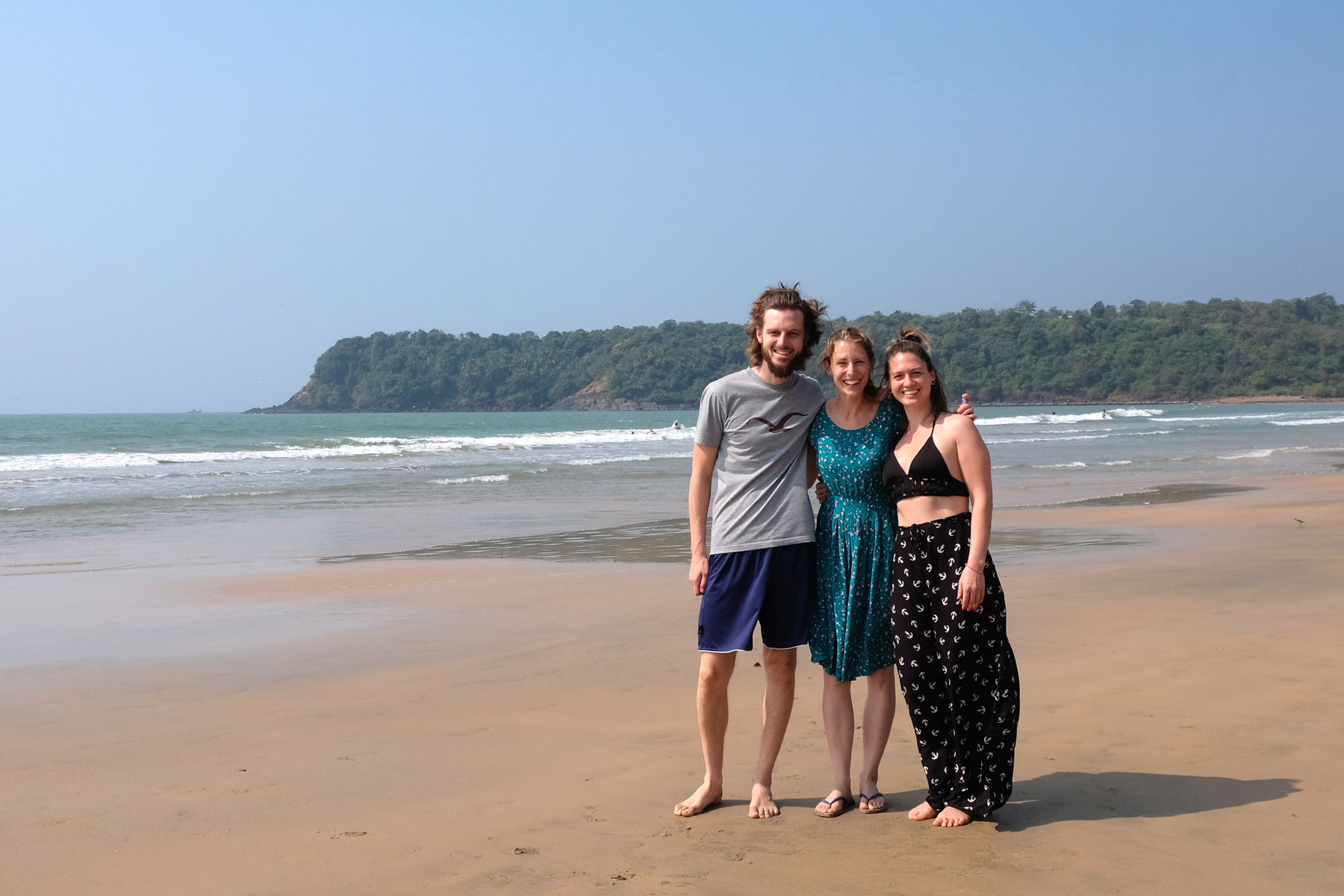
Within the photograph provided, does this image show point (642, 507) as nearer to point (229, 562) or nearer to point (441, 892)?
point (229, 562)

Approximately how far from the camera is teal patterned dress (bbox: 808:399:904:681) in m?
3.71

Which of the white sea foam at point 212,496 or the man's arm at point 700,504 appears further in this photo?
the white sea foam at point 212,496

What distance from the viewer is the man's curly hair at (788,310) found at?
382cm

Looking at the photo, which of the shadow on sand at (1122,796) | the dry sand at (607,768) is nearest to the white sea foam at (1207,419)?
the dry sand at (607,768)

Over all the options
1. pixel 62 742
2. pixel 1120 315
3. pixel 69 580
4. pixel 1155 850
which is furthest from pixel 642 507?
pixel 1120 315

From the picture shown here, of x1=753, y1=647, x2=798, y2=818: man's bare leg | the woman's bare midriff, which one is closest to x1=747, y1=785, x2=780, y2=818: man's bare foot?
x1=753, y1=647, x2=798, y2=818: man's bare leg

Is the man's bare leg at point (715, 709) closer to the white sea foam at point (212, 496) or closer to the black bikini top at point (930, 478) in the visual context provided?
the black bikini top at point (930, 478)

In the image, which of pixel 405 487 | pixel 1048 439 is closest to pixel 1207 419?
pixel 1048 439

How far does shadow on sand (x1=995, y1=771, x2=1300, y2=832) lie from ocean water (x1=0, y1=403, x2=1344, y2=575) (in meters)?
7.16

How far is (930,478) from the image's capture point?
360 cm

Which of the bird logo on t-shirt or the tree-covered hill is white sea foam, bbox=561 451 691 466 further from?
the tree-covered hill

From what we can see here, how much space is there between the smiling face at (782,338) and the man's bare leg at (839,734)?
106 cm

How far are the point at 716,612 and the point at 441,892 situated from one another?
1.26 m

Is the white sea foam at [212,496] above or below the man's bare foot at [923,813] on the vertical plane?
above
